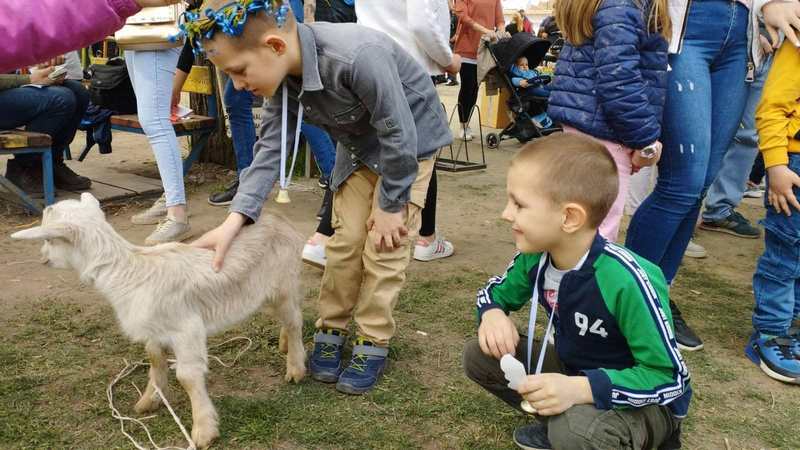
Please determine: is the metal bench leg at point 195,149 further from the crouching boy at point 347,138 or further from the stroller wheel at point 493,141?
the stroller wheel at point 493,141

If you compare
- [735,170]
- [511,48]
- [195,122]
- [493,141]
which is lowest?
[493,141]

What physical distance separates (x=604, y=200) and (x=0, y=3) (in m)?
1.74

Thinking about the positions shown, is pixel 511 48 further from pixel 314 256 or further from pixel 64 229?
pixel 64 229

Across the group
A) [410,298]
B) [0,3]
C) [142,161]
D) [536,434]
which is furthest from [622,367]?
[142,161]

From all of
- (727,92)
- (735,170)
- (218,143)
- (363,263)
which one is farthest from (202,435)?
(218,143)

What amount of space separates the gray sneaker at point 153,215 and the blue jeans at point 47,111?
3.22 feet

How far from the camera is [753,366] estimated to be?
308 cm

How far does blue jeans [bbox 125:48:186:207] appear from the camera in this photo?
4.38 meters

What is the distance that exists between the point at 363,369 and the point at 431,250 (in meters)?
1.61

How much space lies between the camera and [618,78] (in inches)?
106

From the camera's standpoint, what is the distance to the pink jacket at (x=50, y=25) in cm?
179

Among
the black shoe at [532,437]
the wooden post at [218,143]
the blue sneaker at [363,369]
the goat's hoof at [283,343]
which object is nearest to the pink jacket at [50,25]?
the goat's hoof at [283,343]

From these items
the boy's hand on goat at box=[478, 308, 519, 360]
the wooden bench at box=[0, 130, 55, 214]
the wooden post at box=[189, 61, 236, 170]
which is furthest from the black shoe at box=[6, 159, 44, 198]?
the boy's hand on goat at box=[478, 308, 519, 360]

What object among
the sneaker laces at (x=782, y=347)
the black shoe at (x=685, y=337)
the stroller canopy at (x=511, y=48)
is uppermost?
the stroller canopy at (x=511, y=48)
